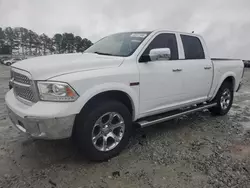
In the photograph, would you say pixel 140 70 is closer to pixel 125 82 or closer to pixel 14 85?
pixel 125 82

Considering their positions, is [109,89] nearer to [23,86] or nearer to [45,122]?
[45,122]

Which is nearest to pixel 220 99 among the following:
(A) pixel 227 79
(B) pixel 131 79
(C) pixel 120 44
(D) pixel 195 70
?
(A) pixel 227 79

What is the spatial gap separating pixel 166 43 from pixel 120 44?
0.84 meters

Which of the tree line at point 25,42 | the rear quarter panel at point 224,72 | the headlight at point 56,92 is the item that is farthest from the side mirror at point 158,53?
the tree line at point 25,42

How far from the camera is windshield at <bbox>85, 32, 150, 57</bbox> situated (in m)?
3.86

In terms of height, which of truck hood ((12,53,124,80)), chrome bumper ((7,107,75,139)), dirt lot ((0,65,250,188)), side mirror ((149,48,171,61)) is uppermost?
side mirror ((149,48,171,61))

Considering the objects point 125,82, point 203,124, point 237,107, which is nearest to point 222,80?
point 203,124

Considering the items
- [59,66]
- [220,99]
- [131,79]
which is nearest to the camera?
[59,66]

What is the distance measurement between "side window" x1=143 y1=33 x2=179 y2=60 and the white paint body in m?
0.08

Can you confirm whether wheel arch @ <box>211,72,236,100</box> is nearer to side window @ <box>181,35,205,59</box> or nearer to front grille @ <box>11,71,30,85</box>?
side window @ <box>181,35,205,59</box>

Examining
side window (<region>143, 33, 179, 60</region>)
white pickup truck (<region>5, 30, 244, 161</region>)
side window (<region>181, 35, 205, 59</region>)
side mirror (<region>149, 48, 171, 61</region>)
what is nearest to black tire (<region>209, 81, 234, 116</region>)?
white pickup truck (<region>5, 30, 244, 161</region>)

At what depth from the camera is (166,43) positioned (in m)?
4.26

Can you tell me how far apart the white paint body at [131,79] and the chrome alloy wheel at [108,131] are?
1.14ft

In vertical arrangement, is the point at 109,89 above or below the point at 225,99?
above
